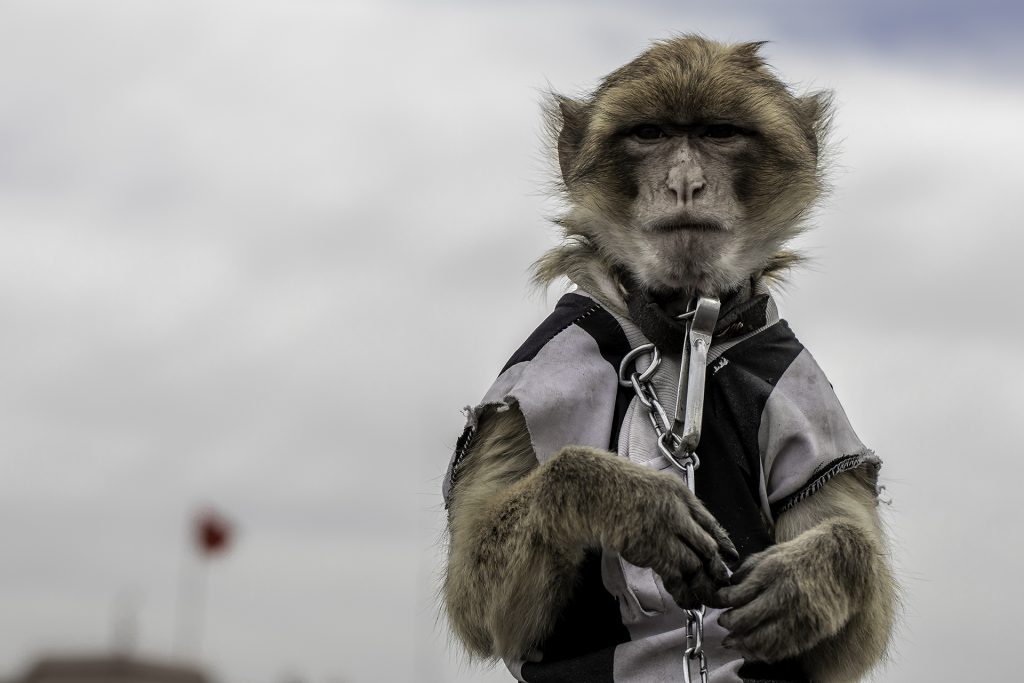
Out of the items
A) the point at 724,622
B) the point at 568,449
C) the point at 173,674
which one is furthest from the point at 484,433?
the point at 173,674

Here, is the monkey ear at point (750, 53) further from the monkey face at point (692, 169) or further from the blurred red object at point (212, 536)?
the blurred red object at point (212, 536)

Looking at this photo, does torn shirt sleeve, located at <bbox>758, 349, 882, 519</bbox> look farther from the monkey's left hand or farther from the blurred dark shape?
the blurred dark shape

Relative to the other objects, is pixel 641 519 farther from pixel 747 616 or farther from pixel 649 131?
pixel 649 131

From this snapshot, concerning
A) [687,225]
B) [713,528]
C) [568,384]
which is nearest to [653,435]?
[568,384]

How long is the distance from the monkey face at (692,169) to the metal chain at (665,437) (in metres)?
0.30

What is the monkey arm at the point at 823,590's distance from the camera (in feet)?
12.5

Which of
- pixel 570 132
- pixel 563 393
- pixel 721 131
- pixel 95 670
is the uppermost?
pixel 95 670

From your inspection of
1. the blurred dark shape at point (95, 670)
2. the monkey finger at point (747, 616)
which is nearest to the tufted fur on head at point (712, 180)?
the monkey finger at point (747, 616)

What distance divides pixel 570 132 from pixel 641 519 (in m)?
1.57

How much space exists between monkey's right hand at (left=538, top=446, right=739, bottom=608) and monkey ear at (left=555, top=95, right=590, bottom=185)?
1147 millimetres

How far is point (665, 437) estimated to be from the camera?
389 centimetres

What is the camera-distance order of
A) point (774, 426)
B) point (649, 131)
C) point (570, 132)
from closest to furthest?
point (774, 426) < point (649, 131) < point (570, 132)

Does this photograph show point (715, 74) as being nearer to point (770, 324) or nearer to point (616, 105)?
point (616, 105)

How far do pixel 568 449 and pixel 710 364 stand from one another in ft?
1.67
